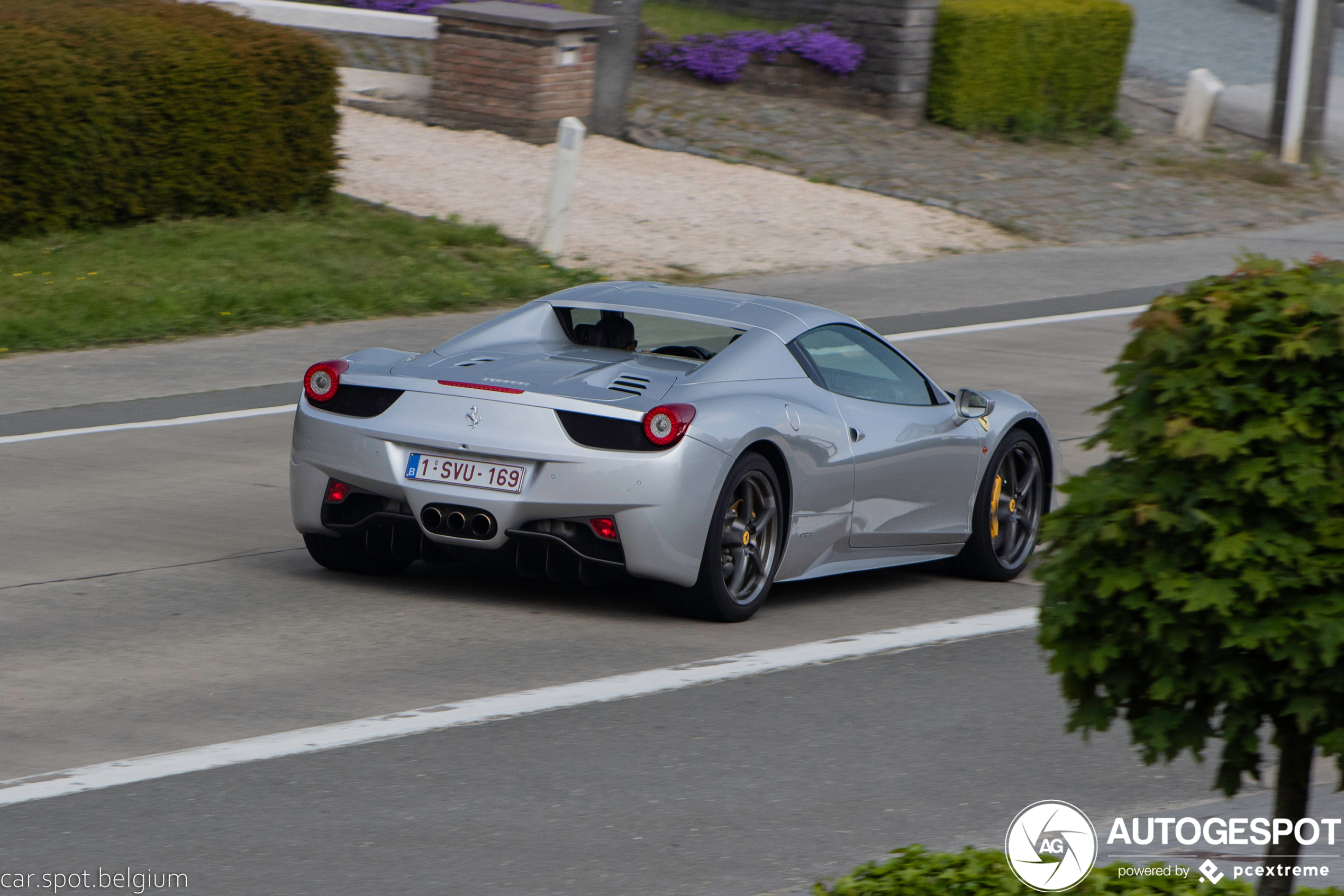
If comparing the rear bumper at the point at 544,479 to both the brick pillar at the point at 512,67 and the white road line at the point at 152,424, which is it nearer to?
the white road line at the point at 152,424

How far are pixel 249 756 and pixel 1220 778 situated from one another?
3.08 meters

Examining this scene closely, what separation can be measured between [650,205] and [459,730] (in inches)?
617

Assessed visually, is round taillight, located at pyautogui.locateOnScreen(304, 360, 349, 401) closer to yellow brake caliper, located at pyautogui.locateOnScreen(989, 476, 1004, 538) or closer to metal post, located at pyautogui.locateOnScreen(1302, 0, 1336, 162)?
yellow brake caliper, located at pyautogui.locateOnScreen(989, 476, 1004, 538)

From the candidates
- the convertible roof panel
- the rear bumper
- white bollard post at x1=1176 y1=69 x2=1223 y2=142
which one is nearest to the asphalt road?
the rear bumper

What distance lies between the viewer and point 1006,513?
936cm

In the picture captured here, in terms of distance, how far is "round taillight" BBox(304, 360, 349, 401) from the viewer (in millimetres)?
7988

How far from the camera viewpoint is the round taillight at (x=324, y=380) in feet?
26.2

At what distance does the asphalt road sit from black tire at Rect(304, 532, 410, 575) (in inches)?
2.5

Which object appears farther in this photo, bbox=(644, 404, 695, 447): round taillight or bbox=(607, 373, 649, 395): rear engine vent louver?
bbox=(607, 373, 649, 395): rear engine vent louver

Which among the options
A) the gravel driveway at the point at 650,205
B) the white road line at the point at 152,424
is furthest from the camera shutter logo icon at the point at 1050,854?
the gravel driveway at the point at 650,205

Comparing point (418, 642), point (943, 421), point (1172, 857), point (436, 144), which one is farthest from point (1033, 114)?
point (1172, 857)

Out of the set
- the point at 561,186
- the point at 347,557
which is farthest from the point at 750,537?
the point at 561,186

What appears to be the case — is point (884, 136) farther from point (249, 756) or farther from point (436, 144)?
point (249, 756)

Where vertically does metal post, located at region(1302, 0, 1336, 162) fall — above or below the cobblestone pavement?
above
